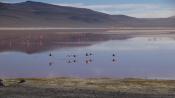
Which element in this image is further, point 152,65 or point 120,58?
point 120,58

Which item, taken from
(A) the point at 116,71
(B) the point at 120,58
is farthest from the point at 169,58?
(A) the point at 116,71

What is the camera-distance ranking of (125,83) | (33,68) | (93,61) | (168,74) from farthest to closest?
(93,61) → (33,68) → (168,74) → (125,83)

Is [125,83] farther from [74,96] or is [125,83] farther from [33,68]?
[33,68]

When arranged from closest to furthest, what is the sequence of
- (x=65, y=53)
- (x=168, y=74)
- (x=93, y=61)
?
(x=168, y=74)
(x=93, y=61)
(x=65, y=53)

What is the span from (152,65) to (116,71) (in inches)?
201

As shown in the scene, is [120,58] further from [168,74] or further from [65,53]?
[168,74]

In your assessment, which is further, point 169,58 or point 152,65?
point 169,58

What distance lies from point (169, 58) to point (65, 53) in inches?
542

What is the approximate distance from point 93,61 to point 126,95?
3430 cm

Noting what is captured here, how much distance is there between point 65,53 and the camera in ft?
212

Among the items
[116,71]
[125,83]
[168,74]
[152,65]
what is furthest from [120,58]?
[125,83]

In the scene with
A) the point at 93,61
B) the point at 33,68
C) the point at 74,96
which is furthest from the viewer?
the point at 93,61

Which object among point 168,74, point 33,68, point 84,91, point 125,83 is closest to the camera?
point 84,91

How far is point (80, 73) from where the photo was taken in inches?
1724
